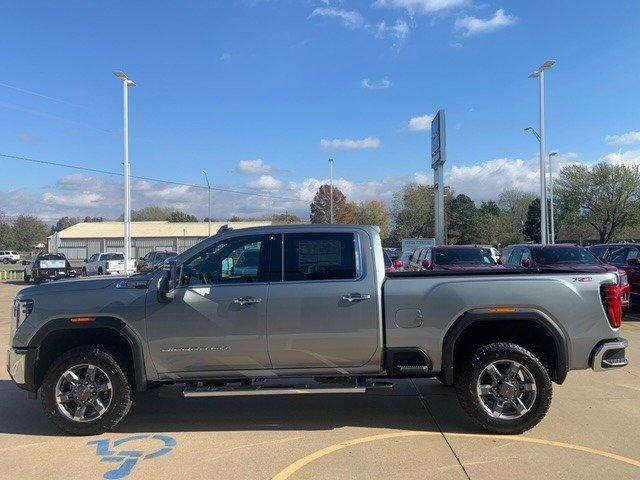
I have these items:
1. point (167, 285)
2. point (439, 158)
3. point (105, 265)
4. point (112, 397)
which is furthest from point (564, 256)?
point (105, 265)

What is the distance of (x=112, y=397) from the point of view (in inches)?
210

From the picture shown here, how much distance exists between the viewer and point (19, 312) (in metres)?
5.38

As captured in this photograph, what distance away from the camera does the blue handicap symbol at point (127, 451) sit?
4543 millimetres

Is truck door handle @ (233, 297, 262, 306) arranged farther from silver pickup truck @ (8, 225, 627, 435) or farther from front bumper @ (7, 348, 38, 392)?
front bumper @ (7, 348, 38, 392)

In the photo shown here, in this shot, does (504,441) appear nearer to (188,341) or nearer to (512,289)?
(512,289)

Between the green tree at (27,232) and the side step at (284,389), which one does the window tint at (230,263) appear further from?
the green tree at (27,232)

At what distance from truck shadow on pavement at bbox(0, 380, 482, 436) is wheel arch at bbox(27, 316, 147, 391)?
54 centimetres

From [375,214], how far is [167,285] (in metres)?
81.2

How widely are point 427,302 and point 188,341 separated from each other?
2224mm

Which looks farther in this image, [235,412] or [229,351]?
[235,412]

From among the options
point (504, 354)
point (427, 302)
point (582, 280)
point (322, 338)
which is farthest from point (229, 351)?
point (582, 280)

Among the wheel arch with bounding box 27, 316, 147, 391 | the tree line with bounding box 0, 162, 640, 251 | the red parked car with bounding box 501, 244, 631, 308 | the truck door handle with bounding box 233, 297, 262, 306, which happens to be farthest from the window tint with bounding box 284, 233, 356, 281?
the tree line with bounding box 0, 162, 640, 251

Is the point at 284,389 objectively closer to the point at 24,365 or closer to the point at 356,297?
the point at 356,297

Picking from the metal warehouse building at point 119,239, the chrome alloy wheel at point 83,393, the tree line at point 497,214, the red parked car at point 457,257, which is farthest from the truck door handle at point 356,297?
the metal warehouse building at point 119,239
